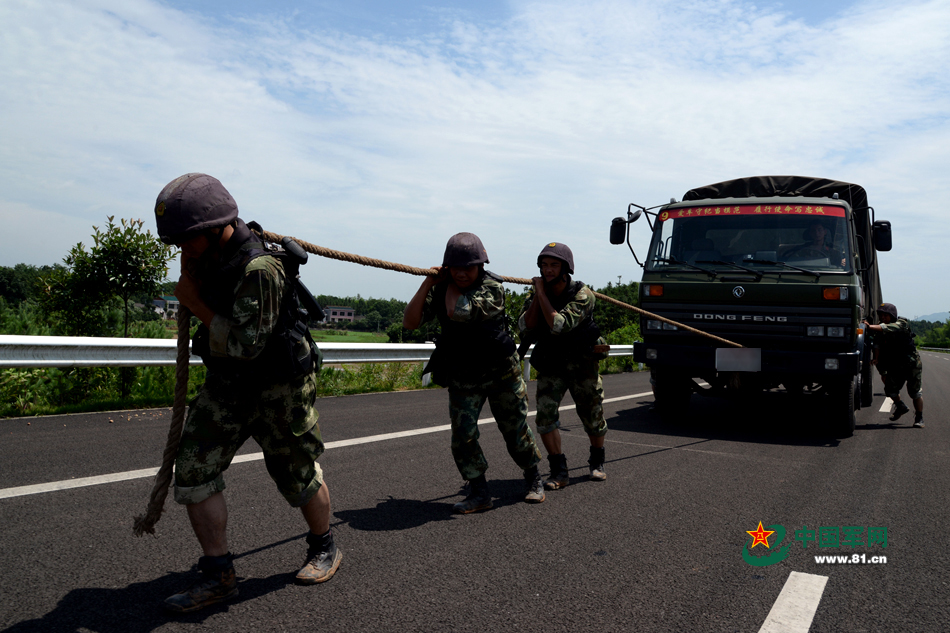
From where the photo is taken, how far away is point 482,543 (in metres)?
3.61

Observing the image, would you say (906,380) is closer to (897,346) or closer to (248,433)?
(897,346)

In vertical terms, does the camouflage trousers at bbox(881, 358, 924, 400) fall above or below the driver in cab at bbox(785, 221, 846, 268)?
below

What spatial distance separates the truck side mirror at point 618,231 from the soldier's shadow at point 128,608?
634 centimetres

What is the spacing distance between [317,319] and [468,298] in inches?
47.3

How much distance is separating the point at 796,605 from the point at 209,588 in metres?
2.49

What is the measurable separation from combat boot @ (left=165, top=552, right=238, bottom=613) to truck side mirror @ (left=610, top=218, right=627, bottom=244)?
6.52 metres

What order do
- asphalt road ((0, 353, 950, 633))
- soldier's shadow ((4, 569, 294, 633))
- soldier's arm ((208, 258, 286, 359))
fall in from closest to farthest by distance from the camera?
soldier's shadow ((4, 569, 294, 633)), soldier's arm ((208, 258, 286, 359)), asphalt road ((0, 353, 950, 633))

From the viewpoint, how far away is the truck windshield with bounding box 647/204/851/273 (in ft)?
24.3

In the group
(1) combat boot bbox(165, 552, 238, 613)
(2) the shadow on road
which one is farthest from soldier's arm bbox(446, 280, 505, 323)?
(2) the shadow on road

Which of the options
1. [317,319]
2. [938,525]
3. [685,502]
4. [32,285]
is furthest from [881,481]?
[32,285]

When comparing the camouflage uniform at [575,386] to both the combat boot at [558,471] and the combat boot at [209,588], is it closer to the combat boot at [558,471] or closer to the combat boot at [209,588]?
the combat boot at [558,471]

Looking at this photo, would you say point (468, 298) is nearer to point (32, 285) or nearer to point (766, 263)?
point (766, 263)

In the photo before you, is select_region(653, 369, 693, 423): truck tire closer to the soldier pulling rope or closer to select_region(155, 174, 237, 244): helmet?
the soldier pulling rope

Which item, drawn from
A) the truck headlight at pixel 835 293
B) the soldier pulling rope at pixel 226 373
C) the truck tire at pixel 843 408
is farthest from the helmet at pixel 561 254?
the truck tire at pixel 843 408
